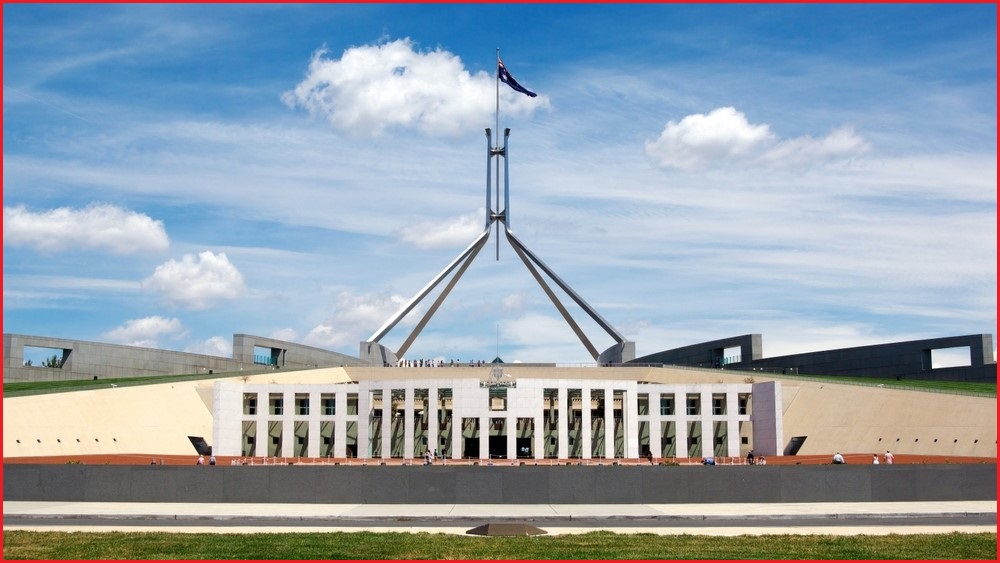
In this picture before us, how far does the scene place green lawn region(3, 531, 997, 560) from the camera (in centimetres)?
1552

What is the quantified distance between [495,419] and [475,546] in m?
32.3

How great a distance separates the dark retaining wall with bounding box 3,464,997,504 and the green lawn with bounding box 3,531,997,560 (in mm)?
7931

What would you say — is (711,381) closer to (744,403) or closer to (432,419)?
(744,403)

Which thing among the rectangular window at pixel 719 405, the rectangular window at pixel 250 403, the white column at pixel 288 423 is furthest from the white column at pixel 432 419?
the rectangular window at pixel 719 405

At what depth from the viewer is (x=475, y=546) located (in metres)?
16.4

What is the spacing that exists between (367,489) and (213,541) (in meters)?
9.62

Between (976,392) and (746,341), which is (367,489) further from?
(746,341)

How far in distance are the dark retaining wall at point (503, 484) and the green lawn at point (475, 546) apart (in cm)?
793

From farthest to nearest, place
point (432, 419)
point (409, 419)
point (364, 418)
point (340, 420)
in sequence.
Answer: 1. point (340, 420)
2. point (364, 418)
3. point (409, 419)
4. point (432, 419)

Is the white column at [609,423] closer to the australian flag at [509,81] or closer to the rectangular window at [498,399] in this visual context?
the rectangular window at [498,399]

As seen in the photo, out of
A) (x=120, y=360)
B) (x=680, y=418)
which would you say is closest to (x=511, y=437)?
(x=680, y=418)

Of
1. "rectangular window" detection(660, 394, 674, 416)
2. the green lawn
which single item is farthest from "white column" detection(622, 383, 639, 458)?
the green lawn

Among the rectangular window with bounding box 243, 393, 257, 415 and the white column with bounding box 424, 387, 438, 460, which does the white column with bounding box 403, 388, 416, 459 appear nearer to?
the white column with bounding box 424, 387, 438, 460

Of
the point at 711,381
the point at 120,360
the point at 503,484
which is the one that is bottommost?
the point at 503,484
